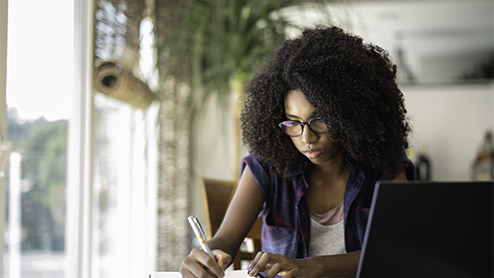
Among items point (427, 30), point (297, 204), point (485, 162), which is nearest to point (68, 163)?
point (297, 204)

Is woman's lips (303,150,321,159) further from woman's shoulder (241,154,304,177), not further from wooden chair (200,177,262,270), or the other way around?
wooden chair (200,177,262,270)

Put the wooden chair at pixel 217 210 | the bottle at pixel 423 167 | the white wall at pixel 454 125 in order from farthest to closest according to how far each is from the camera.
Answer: the white wall at pixel 454 125 → the bottle at pixel 423 167 → the wooden chair at pixel 217 210

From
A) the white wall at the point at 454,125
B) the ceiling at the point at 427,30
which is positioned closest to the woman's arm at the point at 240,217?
the white wall at the point at 454,125

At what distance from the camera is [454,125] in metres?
3.55

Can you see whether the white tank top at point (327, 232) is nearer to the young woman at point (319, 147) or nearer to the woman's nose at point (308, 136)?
the young woman at point (319, 147)

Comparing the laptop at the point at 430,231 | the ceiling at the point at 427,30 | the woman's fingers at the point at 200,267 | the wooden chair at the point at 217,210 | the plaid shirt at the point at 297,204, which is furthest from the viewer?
the ceiling at the point at 427,30

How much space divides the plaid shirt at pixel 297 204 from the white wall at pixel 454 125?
216 centimetres

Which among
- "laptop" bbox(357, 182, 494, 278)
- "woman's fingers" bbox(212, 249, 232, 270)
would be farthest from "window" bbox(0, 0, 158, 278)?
"laptop" bbox(357, 182, 494, 278)

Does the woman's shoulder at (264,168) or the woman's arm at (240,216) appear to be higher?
the woman's shoulder at (264,168)

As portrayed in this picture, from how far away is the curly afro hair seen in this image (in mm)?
1339

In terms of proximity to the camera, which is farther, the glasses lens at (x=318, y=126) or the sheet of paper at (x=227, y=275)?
the glasses lens at (x=318, y=126)

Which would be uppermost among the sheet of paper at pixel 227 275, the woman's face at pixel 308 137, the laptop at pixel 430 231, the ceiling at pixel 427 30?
the ceiling at pixel 427 30

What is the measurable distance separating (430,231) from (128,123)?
2008 mm

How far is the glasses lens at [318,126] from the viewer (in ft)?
4.36
